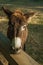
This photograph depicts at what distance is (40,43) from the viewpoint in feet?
26.9

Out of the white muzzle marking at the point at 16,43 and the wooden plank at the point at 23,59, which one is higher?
the white muzzle marking at the point at 16,43

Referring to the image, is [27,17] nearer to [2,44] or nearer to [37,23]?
[2,44]

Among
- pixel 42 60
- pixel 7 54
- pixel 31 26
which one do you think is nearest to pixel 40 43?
pixel 42 60

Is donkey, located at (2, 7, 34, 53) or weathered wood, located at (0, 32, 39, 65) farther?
donkey, located at (2, 7, 34, 53)

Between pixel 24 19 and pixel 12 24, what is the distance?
0.34m

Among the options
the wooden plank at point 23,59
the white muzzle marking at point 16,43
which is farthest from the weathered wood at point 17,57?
the white muzzle marking at point 16,43

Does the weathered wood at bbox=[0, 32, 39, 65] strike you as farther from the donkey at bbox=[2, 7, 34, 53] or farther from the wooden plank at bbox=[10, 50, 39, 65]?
the donkey at bbox=[2, 7, 34, 53]

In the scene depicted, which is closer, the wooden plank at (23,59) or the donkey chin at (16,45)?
the wooden plank at (23,59)

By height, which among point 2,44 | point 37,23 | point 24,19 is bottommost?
point 37,23

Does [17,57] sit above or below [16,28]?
below

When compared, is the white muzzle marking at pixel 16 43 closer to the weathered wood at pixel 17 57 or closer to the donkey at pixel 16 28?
the donkey at pixel 16 28

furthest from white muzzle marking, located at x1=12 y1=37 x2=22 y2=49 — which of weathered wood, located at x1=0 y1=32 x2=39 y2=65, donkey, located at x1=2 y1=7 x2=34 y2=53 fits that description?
weathered wood, located at x1=0 y1=32 x2=39 y2=65

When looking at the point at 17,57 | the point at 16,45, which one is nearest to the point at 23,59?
the point at 17,57

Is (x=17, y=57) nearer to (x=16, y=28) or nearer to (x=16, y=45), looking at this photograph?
(x=16, y=45)
